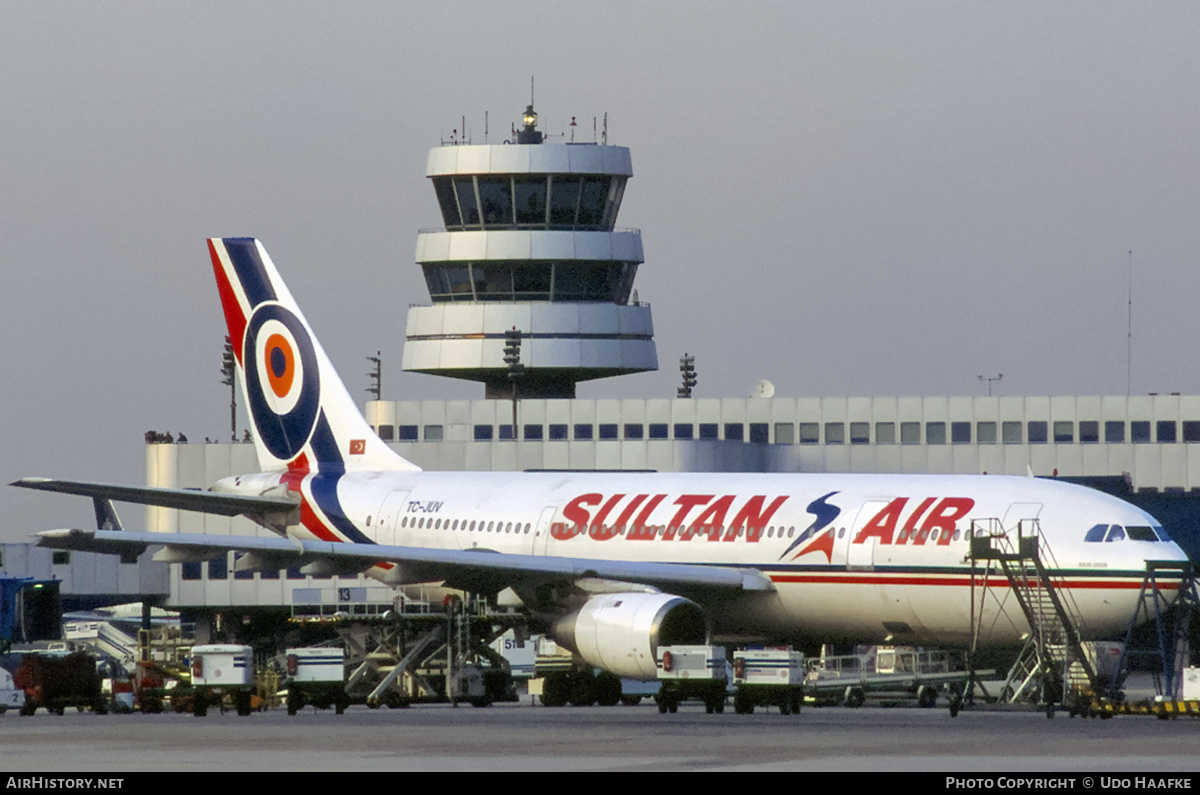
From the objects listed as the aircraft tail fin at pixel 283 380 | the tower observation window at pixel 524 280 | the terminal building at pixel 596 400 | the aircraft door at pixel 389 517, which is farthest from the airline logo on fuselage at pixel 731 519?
the tower observation window at pixel 524 280

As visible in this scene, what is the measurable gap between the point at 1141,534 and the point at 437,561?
14138 millimetres

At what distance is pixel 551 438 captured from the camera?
97125 millimetres

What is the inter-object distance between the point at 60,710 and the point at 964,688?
64.2ft

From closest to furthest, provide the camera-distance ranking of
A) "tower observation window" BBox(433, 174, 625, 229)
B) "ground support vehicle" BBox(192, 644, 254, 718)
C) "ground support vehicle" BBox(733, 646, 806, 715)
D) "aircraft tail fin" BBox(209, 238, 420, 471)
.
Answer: "ground support vehicle" BBox(733, 646, 806, 715) < "ground support vehicle" BBox(192, 644, 254, 718) < "aircraft tail fin" BBox(209, 238, 420, 471) < "tower observation window" BBox(433, 174, 625, 229)

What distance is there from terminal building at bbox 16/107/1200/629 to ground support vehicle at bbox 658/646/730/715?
51.8 m

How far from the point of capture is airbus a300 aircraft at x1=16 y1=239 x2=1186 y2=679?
39.6 m

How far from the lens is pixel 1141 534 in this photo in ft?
129

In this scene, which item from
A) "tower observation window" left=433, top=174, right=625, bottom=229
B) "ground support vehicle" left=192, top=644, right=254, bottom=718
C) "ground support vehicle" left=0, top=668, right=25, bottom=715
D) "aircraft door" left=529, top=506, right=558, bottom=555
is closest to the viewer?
"ground support vehicle" left=192, top=644, right=254, bottom=718

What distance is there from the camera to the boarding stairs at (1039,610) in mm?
38500

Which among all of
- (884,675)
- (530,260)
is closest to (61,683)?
(884,675)

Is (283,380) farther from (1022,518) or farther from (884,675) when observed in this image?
(1022,518)

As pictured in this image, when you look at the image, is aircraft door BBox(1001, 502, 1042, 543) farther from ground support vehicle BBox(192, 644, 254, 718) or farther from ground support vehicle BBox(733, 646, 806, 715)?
ground support vehicle BBox(192, 644, 254, 718)

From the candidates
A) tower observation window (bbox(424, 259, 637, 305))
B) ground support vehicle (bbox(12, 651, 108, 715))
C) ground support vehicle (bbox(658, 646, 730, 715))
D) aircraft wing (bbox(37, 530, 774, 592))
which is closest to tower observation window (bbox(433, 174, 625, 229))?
tower observation window (bbox(424, 259, 637, 305))
